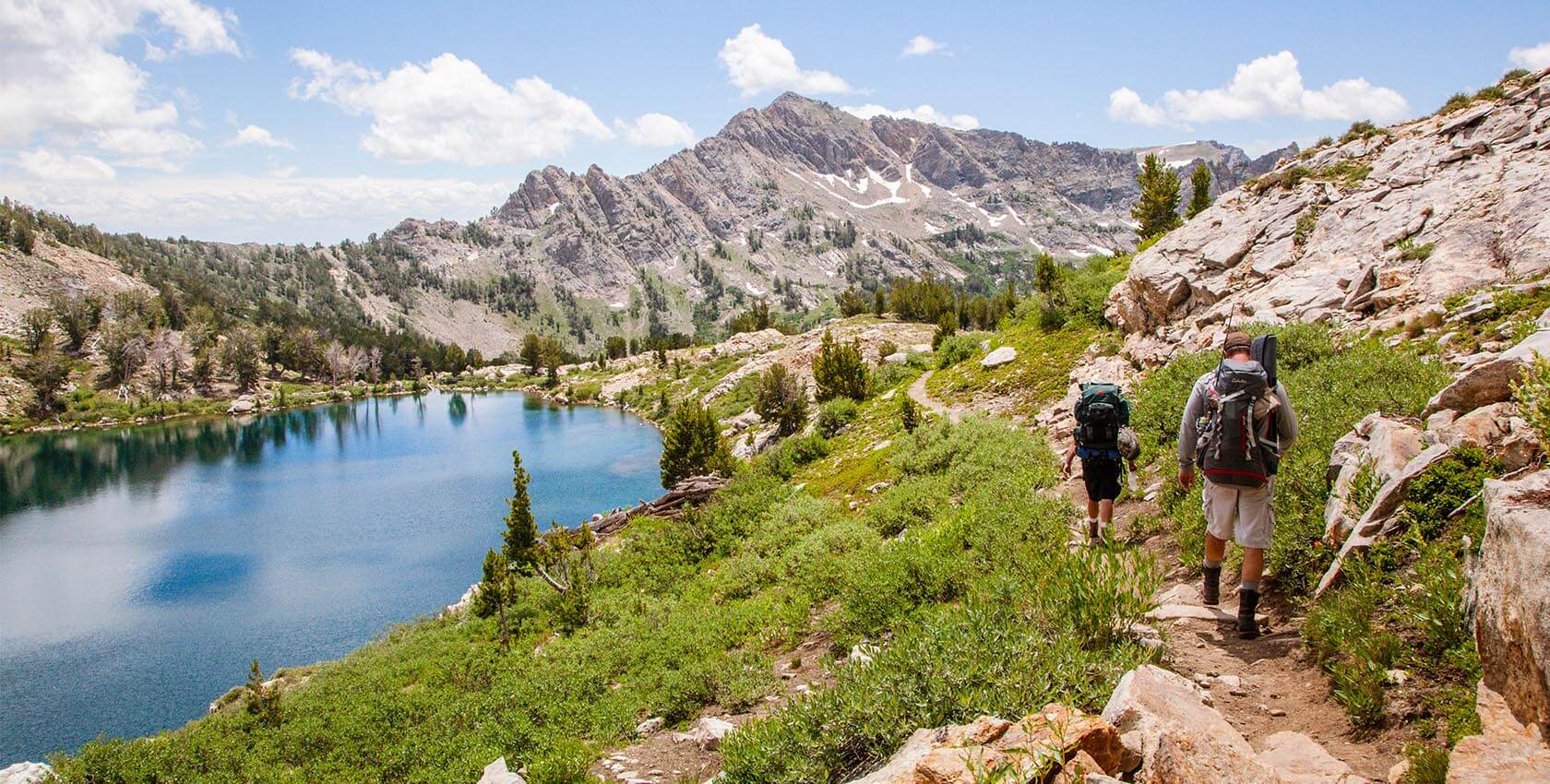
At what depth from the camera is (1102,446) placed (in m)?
9.98

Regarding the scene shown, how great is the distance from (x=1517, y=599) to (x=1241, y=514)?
138 inches

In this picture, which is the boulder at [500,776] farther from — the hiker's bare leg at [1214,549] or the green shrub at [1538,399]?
the green shrub at [1538,399]

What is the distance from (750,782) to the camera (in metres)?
6.14

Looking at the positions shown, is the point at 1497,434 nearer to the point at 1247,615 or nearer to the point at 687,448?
the point at 1247,615

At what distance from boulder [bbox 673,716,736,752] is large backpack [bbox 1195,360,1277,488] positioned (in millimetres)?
6114

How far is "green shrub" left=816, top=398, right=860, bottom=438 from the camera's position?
118 feet

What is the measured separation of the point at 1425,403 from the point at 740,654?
9617 mm

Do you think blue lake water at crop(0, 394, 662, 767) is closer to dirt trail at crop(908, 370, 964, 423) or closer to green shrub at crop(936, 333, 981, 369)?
dirt trail at crop(908, 370, 964, 423)

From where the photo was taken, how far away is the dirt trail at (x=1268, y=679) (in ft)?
15.2

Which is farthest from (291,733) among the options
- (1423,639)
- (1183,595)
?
(1423,639)

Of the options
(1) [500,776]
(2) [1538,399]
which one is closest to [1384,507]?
(2) [1538,399]

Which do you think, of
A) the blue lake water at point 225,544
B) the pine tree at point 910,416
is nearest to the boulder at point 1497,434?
the pine tree at point 910,416

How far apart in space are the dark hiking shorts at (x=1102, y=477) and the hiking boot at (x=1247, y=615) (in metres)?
3.25

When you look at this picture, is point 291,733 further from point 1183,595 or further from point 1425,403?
point 1425,403
